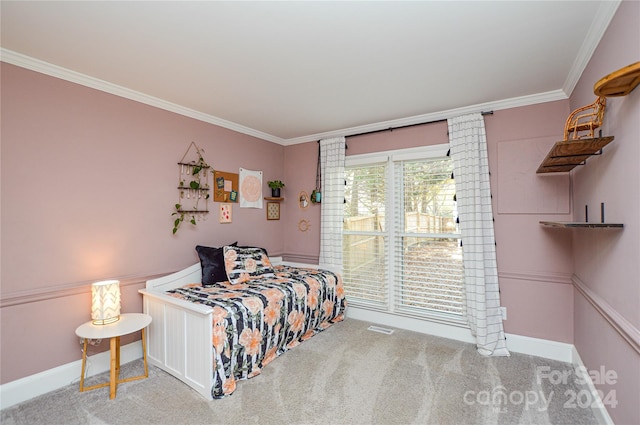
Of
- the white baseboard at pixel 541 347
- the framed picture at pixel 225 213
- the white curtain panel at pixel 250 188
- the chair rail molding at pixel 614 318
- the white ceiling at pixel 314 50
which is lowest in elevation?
the white baseboard at pixel 541 347

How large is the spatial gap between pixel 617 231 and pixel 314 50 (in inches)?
82.3

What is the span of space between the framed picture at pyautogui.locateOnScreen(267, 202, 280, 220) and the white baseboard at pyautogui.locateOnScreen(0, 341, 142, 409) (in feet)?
7.15

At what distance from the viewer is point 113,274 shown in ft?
8.67

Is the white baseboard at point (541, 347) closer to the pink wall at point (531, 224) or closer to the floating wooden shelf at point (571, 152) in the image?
the pink wall at point (531, 224)

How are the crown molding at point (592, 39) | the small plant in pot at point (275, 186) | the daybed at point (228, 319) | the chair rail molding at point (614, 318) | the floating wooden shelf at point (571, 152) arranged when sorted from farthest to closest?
the small plant in pot at point (275, 186)
the daybed at point (228, 319)
the floating wooden shelf at point (571, 152)
the crown molding at point (592, 39)
the chair rail molding at point (614, 318)

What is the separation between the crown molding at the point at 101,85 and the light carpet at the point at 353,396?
2377mm

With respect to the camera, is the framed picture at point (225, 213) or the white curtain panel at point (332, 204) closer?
the framed picture at point (225, 213)

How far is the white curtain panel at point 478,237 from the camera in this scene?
2912 millimetres

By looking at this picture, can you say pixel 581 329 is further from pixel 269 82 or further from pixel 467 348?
pixel 269 82

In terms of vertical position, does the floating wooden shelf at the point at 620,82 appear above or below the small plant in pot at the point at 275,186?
above

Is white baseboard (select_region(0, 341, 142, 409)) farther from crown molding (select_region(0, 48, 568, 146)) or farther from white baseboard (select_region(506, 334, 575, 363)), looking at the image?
white baseboard (select_region(506, 334, 575, 363))

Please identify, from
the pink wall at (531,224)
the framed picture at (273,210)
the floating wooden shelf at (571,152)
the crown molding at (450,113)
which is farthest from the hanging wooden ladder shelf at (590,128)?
the framed picture at (273,210)

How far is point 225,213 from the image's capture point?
11.8 ft

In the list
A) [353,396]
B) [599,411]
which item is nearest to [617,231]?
[599,411]
